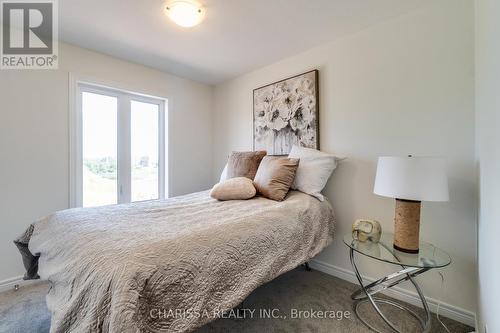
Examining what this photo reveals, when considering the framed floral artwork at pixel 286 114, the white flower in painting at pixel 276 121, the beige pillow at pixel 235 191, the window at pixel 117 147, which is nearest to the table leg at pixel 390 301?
the beige pillow at pixel 235 191

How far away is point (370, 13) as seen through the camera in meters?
1.86

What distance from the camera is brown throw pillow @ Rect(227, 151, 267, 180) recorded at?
246 centimetres

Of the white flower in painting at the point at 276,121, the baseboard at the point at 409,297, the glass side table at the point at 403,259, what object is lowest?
the baseboard at the point at 409,297

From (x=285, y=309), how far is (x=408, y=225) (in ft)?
3.61

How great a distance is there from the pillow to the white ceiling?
1229mm

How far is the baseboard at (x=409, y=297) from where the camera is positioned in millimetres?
1606

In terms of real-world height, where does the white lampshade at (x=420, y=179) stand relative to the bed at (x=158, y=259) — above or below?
above

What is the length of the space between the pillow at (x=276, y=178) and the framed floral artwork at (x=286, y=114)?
0.45m

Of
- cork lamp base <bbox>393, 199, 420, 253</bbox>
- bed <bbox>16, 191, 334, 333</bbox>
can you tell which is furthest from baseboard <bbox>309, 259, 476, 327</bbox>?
bed <bbox>16, 191, 334, 333</bbox>

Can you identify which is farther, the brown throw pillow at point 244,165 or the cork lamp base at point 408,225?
the brown throw pillow at point 244,165

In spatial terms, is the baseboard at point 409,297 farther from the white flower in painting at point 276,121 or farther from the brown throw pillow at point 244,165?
the white flower in painting at point 276,121

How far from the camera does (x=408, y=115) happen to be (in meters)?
1.84

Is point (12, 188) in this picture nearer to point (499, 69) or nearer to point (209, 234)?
point (209, 234)

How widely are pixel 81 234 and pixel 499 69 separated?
1.94 meters
